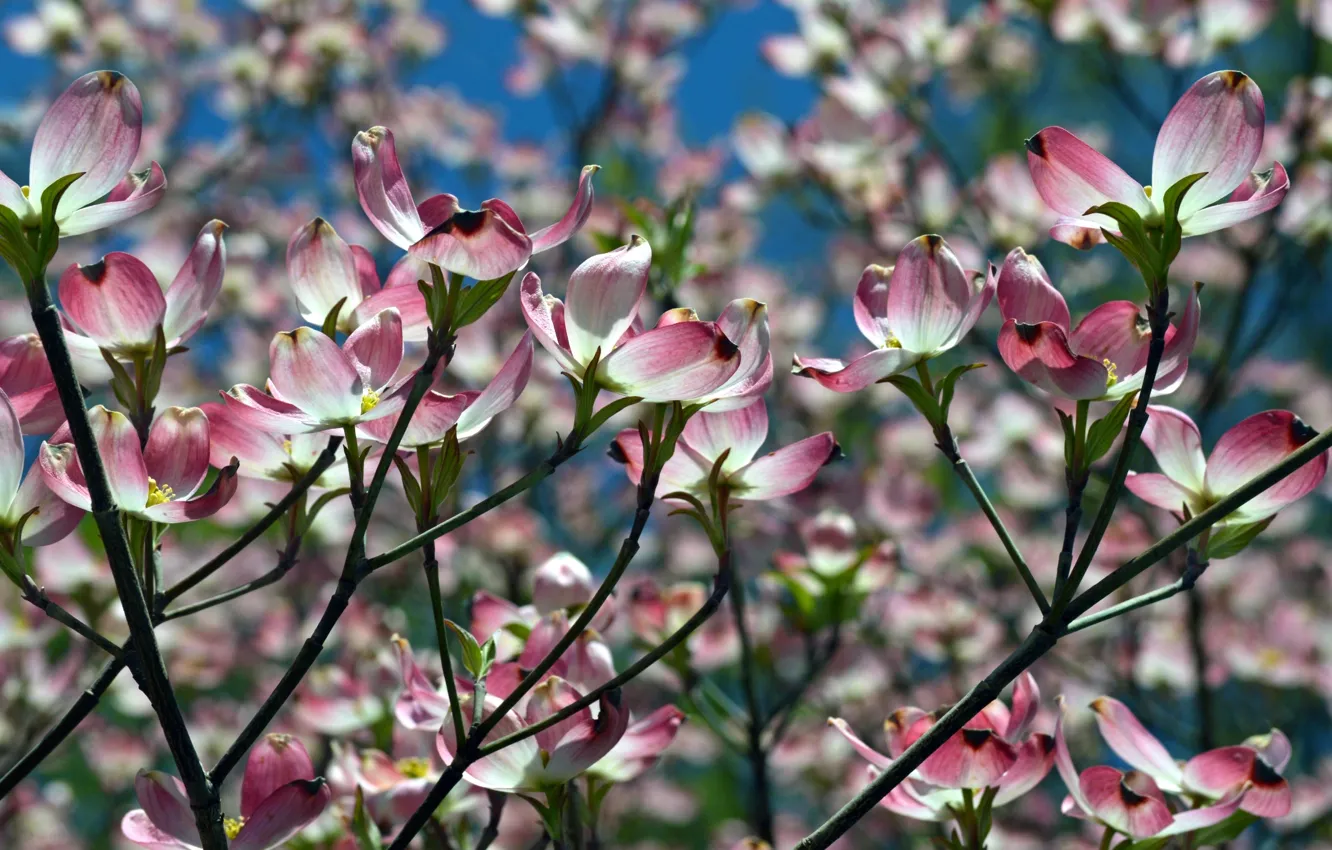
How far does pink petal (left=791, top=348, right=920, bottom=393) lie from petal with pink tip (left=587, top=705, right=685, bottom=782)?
153mm

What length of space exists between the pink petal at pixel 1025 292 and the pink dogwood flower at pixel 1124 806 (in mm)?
170

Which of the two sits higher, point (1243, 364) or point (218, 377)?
point (1243, 364)

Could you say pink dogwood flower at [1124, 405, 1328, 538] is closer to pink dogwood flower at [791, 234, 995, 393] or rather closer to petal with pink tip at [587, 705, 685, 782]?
pink dogwood flower at [791, 234, 995, 393]

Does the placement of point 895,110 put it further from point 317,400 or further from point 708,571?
point 317,400

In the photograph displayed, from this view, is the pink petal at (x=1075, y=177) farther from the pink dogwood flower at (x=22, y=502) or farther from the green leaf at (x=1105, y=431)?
the pink dogwood flower at (x=22, y=502)

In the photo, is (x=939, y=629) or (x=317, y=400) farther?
(x=939, y=629)

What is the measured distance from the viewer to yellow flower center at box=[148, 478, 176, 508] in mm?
454

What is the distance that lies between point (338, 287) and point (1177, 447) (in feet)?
1.17

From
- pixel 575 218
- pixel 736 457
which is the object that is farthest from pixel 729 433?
pixel 575 218

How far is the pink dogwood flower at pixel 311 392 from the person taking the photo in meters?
0.42

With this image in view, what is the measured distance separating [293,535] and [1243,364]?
4.08ft

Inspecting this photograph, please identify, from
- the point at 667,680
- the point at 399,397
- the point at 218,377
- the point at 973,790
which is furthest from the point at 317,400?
the point at 218,377

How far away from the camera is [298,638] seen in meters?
1.57

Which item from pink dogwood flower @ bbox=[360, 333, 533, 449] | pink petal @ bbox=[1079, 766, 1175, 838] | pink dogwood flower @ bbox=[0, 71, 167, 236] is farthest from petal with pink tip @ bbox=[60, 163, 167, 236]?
pink petal @ bbox=[1079, 766, 1175, 838]
